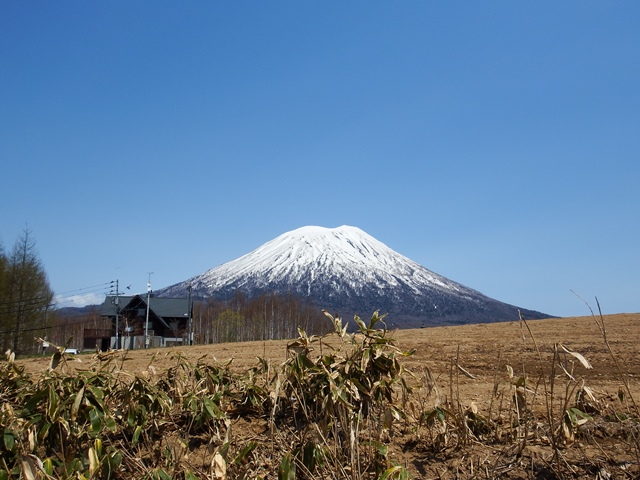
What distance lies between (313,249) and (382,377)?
187m

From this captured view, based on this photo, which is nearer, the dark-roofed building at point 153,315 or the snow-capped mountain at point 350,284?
the dark-roofed building at point 153,315

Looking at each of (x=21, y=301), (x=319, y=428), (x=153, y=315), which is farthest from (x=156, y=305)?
(x=319, y=428)

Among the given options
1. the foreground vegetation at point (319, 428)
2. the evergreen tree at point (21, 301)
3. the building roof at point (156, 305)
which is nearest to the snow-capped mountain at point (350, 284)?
the building roof at point (156, 305)

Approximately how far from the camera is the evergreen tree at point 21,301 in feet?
118

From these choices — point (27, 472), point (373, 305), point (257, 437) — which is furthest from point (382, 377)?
point (373, 305)

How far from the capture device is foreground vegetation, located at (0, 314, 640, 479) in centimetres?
292

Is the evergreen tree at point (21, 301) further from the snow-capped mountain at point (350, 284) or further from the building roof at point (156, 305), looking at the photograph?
the snow-capped mountain at point (350, 284)

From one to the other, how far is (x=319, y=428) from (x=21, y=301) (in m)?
40.8

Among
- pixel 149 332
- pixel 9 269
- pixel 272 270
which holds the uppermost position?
pixel 272 270

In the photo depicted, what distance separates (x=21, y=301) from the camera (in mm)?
37469

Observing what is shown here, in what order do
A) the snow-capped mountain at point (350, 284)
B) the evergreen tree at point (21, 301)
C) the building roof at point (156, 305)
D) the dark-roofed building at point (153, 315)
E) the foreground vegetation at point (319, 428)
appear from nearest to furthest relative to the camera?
the foreground vegetation at point (319, 428), the evergreen tree at point (21, 301), the dark-roofed building at point (153, 315), the building roof at point (156, 305), the snow-capped mountain at point (350, 284)

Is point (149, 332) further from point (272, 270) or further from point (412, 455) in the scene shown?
point (272, 270)

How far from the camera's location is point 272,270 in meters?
172

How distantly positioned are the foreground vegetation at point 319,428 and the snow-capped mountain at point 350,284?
132 metres
